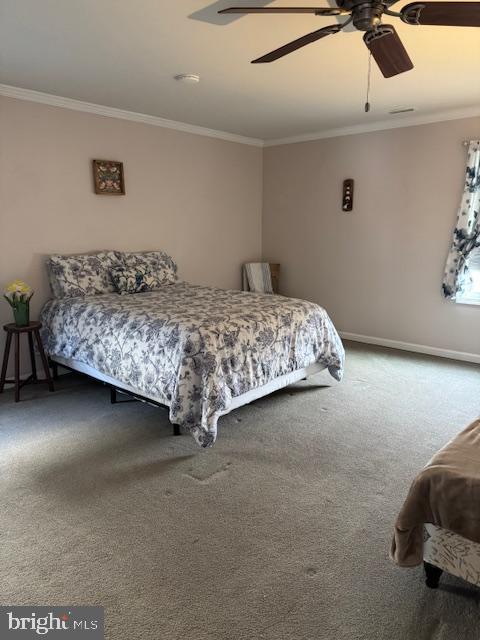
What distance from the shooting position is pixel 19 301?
3.50 m

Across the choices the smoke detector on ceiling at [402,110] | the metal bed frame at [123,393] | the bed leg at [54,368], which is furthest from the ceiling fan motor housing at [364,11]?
the bed leg at [54,368]

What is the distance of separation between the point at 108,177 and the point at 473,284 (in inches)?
149

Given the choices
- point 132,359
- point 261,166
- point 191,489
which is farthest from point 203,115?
point 191,489

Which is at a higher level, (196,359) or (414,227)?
(414,227)

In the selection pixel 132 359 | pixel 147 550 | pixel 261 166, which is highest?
pixel 261 166

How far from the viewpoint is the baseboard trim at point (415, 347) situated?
177 inches

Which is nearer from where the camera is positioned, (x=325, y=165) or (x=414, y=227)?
(x=414, y=227)

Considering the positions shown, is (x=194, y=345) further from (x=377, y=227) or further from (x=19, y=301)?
(x=377, y=227)

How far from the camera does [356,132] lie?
4.93m

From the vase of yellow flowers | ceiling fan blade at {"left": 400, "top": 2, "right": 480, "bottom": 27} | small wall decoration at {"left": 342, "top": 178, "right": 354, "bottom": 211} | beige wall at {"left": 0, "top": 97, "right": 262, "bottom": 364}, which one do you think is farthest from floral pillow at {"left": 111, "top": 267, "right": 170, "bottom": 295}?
ceiling fan blade at {"left": 400, "top": 2, "right": 480, "bottom": 27}

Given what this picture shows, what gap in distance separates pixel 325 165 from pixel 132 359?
3.57 metres

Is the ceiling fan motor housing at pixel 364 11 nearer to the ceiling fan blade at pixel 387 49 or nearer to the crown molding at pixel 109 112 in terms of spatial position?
the ceiling fan blade at pixel 387 49

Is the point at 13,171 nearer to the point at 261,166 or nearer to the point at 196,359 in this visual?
the point at 196,359

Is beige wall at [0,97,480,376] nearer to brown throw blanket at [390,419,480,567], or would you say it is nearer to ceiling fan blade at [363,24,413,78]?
ceiling fan blade at [363,24,413,78]
